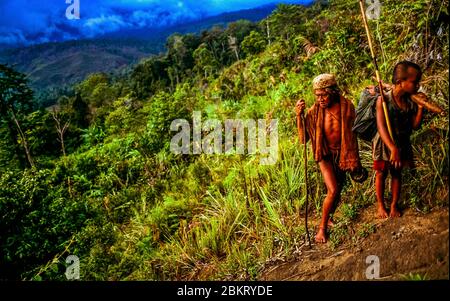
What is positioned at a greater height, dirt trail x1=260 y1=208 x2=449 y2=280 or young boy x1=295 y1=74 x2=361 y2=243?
young boy x1=295 y1=74 x2=361 y2=243

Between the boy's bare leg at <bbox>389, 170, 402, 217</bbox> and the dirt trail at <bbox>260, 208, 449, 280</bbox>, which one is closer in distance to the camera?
the dirt trail at <bbox>260, 208, 449, 280</bbox>

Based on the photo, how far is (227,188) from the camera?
5.37 meters

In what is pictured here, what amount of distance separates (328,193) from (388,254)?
76cm

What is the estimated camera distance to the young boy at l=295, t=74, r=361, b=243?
12.3 ft

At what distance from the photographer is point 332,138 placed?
3867 millimetres

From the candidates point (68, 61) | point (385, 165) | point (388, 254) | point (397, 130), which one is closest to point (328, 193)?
point (385, 165)

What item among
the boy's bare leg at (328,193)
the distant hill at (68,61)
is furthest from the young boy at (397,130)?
the distant hill at (68,61)

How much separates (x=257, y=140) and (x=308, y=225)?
2103mm

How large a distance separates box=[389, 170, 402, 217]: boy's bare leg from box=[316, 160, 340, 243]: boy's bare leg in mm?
501

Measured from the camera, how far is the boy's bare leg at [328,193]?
12.6 ft

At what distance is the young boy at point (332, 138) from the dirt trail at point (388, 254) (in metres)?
0.37

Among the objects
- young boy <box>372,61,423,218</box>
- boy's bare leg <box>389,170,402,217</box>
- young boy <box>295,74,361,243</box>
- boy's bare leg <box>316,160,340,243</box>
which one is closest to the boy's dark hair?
young boy <box>372,61,423,218</box>

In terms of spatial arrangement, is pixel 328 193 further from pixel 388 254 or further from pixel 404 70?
pixel 404 70

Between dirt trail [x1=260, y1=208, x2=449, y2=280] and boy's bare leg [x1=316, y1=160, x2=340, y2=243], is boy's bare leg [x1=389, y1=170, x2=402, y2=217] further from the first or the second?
boy's bare leg [x1=316, y1=160, x2=340, y2=243]
